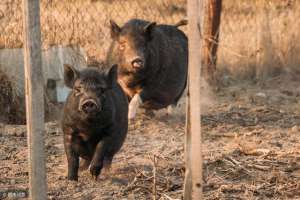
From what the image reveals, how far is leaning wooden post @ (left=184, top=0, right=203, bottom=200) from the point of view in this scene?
389 centimetres

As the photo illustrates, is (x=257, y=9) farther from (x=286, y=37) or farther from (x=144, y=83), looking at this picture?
(x=144, y=83)

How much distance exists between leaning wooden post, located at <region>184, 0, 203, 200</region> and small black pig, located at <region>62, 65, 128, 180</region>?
5.24 feet

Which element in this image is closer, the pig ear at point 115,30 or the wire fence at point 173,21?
the pig ear at point 115,30

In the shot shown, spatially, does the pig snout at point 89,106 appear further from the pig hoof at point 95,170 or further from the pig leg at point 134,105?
the pig leg at point 134,105

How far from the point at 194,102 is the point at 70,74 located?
2002 millimetres

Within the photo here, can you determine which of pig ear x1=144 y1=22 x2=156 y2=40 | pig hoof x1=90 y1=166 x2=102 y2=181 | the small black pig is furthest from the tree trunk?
pig hoof x1=90 y1=166 x2=102 y2=181

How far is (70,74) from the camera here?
5.72m

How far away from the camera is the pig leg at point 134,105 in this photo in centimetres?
823

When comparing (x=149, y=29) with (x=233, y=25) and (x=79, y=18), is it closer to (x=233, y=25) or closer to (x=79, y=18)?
(x=79, y=18)

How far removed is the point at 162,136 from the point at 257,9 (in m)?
4.09

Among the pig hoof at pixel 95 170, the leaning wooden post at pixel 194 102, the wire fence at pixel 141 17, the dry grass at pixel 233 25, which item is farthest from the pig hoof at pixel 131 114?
the leaning wooden post at pixel 194 102

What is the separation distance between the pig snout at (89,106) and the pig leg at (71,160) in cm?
36

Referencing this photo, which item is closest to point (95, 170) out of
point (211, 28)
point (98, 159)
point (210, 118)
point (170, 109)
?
point (98, 159)

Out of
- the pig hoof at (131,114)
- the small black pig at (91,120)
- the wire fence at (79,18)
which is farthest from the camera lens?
the wire fence at (79,18)
